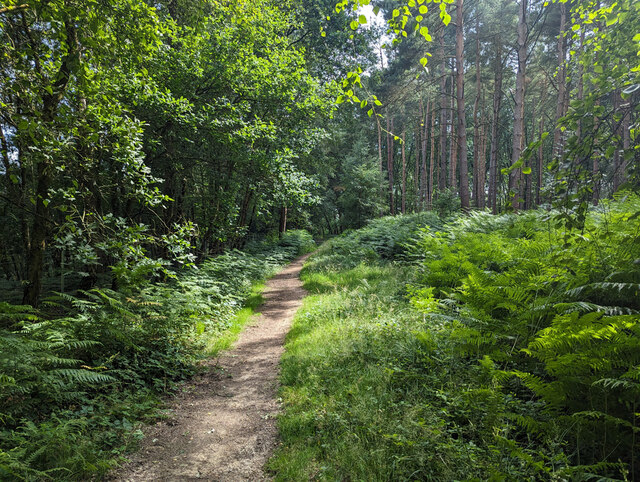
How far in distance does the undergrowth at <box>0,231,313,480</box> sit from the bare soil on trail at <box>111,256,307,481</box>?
25 centimetres

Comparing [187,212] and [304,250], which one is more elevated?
[187,212]

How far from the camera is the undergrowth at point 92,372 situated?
9.53 ft

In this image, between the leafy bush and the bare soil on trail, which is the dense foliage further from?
the bare soil on trail

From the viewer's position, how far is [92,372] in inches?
146

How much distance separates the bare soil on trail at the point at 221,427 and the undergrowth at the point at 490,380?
11.1 inches

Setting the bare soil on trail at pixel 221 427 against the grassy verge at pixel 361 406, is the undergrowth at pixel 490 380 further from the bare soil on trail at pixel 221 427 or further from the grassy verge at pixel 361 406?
the bare soil on trail at pixel 221 427

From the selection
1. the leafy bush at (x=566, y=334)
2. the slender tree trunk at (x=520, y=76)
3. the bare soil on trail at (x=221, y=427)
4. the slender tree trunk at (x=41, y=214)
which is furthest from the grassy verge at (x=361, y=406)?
the slender tree trunk at (x=520, y=76)

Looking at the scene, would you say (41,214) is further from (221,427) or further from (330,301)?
(330,301)

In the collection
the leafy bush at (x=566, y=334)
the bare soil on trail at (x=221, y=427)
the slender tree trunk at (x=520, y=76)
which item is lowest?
the bare soil on trail at (x=221, y=427)

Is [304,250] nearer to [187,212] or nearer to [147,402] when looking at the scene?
[187,212]

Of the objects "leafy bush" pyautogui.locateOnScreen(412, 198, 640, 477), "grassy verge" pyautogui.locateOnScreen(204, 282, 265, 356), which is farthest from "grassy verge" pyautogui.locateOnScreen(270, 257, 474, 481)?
"grassy verge" pyautogui.locateOnScreen(204, 282, 265, 356)

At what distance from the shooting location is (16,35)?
17.9ft

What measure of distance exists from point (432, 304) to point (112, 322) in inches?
200

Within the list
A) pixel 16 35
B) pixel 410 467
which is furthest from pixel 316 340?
pixel 16 35
